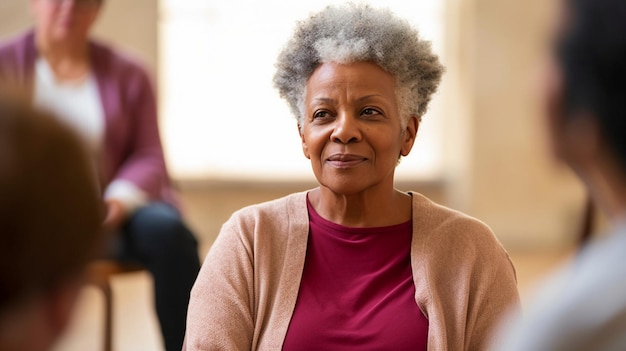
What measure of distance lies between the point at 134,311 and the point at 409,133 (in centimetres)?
295

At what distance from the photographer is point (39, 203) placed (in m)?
0.92

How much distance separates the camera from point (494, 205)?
23.6 feet

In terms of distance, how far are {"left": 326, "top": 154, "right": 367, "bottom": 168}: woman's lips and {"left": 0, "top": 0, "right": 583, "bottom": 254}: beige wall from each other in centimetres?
473

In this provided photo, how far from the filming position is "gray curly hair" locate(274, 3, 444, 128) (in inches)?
95.4

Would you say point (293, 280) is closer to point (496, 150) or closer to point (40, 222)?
point (40, 222)

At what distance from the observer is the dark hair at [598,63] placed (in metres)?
1.07

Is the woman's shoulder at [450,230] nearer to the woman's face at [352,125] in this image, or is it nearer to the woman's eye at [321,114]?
the woman's face at [352,125]

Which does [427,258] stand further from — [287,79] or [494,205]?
[494,205]

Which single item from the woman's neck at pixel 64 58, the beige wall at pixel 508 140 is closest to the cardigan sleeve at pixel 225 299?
the woman's neck at pixel 64 58

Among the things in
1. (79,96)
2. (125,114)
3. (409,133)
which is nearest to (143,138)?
(125,114)

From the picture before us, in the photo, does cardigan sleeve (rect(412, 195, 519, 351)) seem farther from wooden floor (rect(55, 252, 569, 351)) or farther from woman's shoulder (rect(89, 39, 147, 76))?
woman's shoulder (rect(89, 39, 147, 76))

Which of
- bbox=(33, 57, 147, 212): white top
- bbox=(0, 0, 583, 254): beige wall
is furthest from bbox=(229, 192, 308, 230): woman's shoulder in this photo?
bbox=(0, 0, 583, 254): beige wall

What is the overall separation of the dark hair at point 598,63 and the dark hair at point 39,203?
1.73 ft

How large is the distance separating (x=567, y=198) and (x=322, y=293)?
16.9 ft
